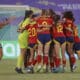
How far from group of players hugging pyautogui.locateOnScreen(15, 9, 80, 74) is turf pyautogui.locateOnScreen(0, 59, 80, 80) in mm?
193

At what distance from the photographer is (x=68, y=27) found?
41.2 ft

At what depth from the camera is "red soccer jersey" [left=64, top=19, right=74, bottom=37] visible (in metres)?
12.6

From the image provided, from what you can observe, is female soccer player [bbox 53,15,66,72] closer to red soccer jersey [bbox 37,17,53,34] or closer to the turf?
red soccer jersey [bbox 37,17,53,34]

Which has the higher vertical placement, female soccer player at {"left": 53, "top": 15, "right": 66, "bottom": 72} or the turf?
female soccer player at {"left": 53, "top": 15, "right": 66, "bottom": 72}

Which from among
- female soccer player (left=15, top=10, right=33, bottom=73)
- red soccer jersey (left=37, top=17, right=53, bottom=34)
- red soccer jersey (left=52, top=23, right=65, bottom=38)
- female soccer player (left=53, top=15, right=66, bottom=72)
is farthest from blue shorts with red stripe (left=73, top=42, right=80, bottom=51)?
female soccer player (left=15, top=10, right=33, bottom=73)

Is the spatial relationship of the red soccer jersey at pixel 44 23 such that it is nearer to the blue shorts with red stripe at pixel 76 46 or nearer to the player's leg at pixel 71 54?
the player's leg at pixel 71 54

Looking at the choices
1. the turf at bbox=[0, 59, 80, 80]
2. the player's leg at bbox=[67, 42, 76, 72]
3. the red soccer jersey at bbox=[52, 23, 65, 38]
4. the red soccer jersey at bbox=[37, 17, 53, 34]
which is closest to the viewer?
the turf at bbox=[0, 59, 80, 80]

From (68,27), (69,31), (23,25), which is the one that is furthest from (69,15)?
(23,25)

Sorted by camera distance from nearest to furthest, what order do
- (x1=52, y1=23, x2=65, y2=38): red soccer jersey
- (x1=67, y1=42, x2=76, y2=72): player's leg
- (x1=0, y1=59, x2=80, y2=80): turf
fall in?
(x1=0, y1=59, x2=80, y2=80): turf → (x1=52, y1=23, x2=65, y2=38): red soccer jersey → (x1=67, y1=42, x2=76, y2=72): player's leg

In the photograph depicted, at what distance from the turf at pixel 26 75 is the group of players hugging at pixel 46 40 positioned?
19 centimetres

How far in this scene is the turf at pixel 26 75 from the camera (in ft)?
37.9

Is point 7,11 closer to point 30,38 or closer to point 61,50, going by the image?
point 30,38

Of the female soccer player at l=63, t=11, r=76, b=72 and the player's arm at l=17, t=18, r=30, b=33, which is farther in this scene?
the female soccer player at l=63, t=11, r=76, b=72

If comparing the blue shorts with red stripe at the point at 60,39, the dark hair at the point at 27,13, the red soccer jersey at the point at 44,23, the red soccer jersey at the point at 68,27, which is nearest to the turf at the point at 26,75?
the blue shorts with red stripe at the point at 60,39
